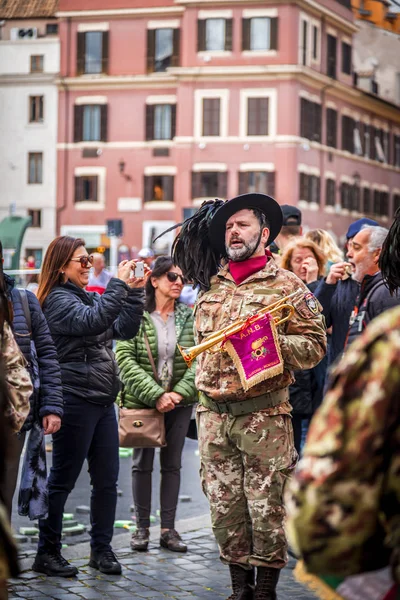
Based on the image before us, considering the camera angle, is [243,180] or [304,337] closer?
[304,337]

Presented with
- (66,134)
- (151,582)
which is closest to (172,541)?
(151,582)

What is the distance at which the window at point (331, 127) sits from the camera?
2264 inches

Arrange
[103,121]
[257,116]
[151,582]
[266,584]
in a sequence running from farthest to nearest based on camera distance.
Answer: [103,121]
[257,116]
[151,582]
[266,584]

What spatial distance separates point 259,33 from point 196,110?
425cm

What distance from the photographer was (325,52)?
187 ft

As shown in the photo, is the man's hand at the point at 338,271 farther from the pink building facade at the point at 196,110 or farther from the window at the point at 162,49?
the window at the point at 162,49

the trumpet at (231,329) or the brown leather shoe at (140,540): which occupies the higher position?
the trumpet at (231,329)

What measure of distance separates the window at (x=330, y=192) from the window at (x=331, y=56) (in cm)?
486

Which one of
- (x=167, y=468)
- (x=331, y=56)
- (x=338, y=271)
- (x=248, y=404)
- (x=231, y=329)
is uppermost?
(x=331, y=56)

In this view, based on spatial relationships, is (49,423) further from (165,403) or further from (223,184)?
(223,184)

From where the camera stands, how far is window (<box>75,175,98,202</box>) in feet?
185

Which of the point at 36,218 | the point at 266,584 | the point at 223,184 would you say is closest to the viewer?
the point at 266,584

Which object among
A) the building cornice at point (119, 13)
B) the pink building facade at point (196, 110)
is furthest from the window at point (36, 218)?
the building cornice at point (119, 13)

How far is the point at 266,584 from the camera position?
6.33m
